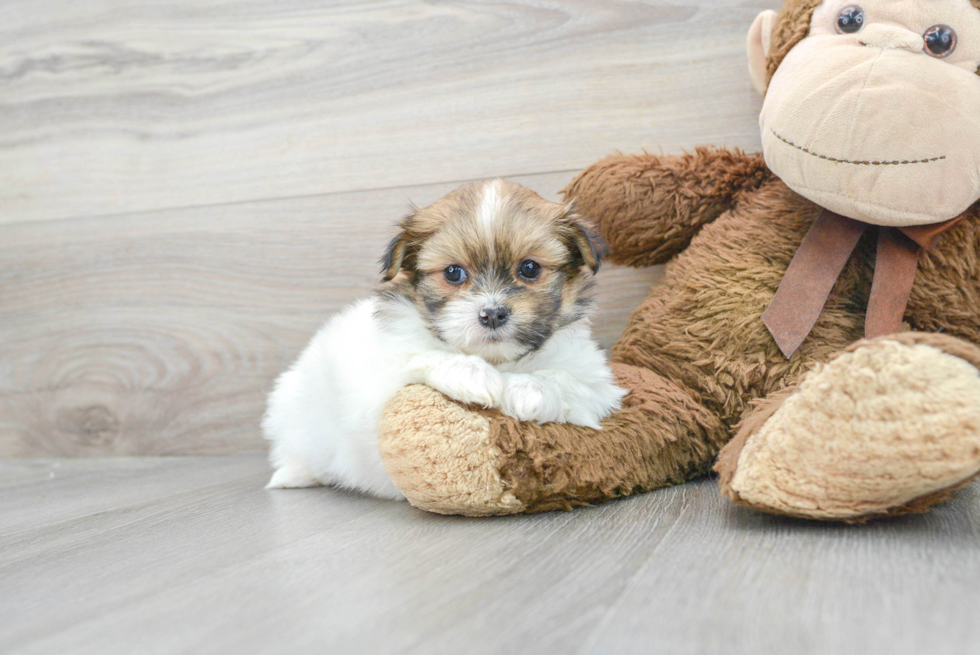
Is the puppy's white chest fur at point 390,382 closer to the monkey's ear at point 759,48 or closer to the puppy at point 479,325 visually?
the puppy at point 479,325

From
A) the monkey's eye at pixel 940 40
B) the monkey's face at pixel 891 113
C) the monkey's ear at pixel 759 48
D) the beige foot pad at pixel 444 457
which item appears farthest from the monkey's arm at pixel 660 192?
the beige foot pad at pixel 444 457

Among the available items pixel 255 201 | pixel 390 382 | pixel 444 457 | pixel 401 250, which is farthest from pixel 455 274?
pixel 255 201

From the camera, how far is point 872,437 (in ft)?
3.40

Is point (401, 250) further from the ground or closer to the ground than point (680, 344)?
further from the ground

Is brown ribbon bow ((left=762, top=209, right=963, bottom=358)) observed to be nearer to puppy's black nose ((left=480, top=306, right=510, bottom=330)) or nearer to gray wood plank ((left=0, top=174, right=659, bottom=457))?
puppy's black nose ((left=480, top=306, right=510, bottom=330))

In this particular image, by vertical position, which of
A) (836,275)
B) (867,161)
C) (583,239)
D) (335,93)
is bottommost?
(836,275)

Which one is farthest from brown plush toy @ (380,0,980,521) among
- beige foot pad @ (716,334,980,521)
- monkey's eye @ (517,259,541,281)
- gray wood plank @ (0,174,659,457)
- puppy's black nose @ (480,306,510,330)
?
gray wood plank @ (0,174,659,457)

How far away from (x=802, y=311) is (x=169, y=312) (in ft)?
5.83

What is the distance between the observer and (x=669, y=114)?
1.95 m

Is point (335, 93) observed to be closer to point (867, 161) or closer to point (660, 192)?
point (660, 192)

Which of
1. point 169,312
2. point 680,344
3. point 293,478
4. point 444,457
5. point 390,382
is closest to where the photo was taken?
point 444,457

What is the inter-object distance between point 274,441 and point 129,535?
1.65ft

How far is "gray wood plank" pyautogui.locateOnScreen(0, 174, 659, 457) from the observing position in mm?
2189

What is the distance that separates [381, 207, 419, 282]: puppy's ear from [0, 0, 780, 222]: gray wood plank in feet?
2.09
